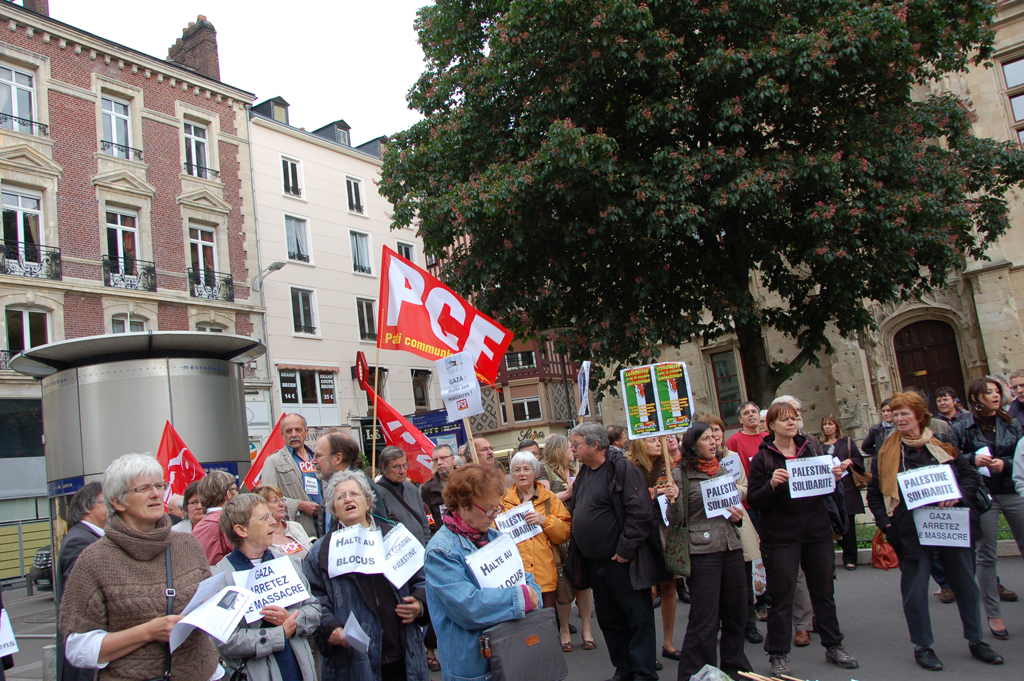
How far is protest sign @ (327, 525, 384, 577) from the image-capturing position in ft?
13.2

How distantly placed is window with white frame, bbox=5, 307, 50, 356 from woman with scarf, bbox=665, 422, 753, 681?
21564mm

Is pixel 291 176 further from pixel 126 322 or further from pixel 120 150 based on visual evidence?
pixel 126 322

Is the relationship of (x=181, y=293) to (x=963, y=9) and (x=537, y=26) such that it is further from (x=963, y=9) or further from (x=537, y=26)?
(x=963, y=9)

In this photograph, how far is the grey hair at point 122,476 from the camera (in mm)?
3338

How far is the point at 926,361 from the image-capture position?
20.9 metres

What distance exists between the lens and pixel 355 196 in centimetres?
3356

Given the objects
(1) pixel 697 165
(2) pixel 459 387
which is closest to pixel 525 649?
(2) pixel 459 387

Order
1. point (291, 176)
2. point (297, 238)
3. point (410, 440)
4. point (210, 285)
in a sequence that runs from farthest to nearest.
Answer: point (291, 176) < point (297, 238) < point (210, 285) < point (410, 440)

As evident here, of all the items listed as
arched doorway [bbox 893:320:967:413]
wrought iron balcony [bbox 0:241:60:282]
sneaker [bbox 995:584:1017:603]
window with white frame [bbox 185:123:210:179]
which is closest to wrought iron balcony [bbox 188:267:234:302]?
window with white frame [bbox 185:123:210:179]

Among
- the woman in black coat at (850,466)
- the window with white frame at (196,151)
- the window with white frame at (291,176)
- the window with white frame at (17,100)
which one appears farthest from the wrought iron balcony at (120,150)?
the woman in black coat at (850,466)

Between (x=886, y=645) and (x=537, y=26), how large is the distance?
10.4 meters

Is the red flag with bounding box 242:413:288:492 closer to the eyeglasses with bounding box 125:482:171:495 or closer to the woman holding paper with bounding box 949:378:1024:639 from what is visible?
the eyeglasses with bounding box 125:482:171:495

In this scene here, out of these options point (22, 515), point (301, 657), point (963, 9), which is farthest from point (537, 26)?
point (22, 515)

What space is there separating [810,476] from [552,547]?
2409mm
